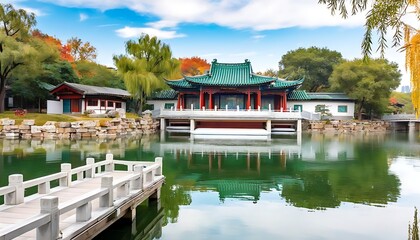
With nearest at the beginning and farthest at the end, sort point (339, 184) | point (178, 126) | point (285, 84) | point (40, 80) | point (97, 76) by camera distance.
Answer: point (339, 184) → point (178, 126) → point (40, 80) → point (285, 84) → point (97, 76)

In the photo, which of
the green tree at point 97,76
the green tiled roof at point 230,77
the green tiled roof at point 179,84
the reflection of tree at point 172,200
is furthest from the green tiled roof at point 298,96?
the reflection of tree at point 172,200

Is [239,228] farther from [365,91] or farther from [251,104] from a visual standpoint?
[365,91]

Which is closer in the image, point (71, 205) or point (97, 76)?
point (71, 205)

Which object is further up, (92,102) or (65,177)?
(92,102)

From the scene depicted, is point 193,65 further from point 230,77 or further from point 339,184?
point 339,184

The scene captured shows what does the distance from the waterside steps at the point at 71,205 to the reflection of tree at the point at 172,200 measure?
1.53ft

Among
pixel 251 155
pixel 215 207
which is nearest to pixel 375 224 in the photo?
pixel 215 207

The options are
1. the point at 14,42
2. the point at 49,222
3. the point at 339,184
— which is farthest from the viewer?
the point at 14,42

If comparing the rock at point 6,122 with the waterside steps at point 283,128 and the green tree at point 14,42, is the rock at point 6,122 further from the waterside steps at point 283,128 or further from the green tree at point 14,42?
the waterside steps at point 283,128

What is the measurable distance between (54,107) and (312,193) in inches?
1300

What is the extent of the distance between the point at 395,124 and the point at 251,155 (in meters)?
40.2

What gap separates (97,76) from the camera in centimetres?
4591

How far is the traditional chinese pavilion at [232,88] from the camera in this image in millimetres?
39188

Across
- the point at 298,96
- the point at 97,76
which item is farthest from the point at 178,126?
the point at 298,96
